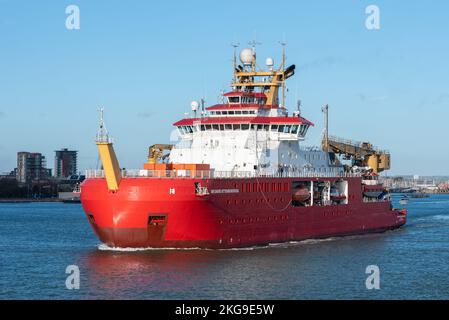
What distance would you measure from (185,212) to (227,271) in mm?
5852

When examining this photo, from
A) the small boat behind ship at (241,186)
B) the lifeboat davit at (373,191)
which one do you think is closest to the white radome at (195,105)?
the small boat behind ship at (241,186)

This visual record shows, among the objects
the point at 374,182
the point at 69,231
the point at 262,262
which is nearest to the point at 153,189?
the point at 262,262

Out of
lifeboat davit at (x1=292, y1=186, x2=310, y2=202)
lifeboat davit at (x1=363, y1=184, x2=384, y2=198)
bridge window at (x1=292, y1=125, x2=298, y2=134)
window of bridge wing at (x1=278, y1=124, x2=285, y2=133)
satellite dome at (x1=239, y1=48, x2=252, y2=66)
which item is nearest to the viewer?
lifeboat davit at (x1=292, y1=186, x2=310, y2=202)

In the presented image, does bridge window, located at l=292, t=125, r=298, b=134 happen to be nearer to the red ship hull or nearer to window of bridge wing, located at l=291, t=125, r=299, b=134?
window of bridge wing, located at l=291, t=125, r=299, b=134

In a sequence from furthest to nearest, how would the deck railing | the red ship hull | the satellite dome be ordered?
the satellite dome
the deck railing
the red ship hull

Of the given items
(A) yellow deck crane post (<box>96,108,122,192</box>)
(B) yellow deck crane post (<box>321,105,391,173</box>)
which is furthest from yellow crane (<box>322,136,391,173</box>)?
(A) yellow deck crane post (<box>96,108,122,192</box>)

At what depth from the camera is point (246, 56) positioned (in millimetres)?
60062

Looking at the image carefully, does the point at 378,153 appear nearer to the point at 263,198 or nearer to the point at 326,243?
the point at 326,243

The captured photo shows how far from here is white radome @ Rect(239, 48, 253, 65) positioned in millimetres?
60062

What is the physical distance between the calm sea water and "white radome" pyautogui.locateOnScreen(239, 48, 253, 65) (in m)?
14.6

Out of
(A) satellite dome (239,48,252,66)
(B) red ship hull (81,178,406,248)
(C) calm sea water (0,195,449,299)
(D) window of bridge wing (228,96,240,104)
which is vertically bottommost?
(C) calm sea water (0,195,449,299)

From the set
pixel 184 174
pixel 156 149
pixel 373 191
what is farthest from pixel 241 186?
pixel 373 191

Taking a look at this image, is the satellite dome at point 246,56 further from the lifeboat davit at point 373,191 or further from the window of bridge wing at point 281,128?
the lifeboat davit at point 373,191

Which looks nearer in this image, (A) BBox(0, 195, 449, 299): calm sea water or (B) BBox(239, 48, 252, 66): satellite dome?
(A) BBox(0, 195, 449, 299): calm sea water
